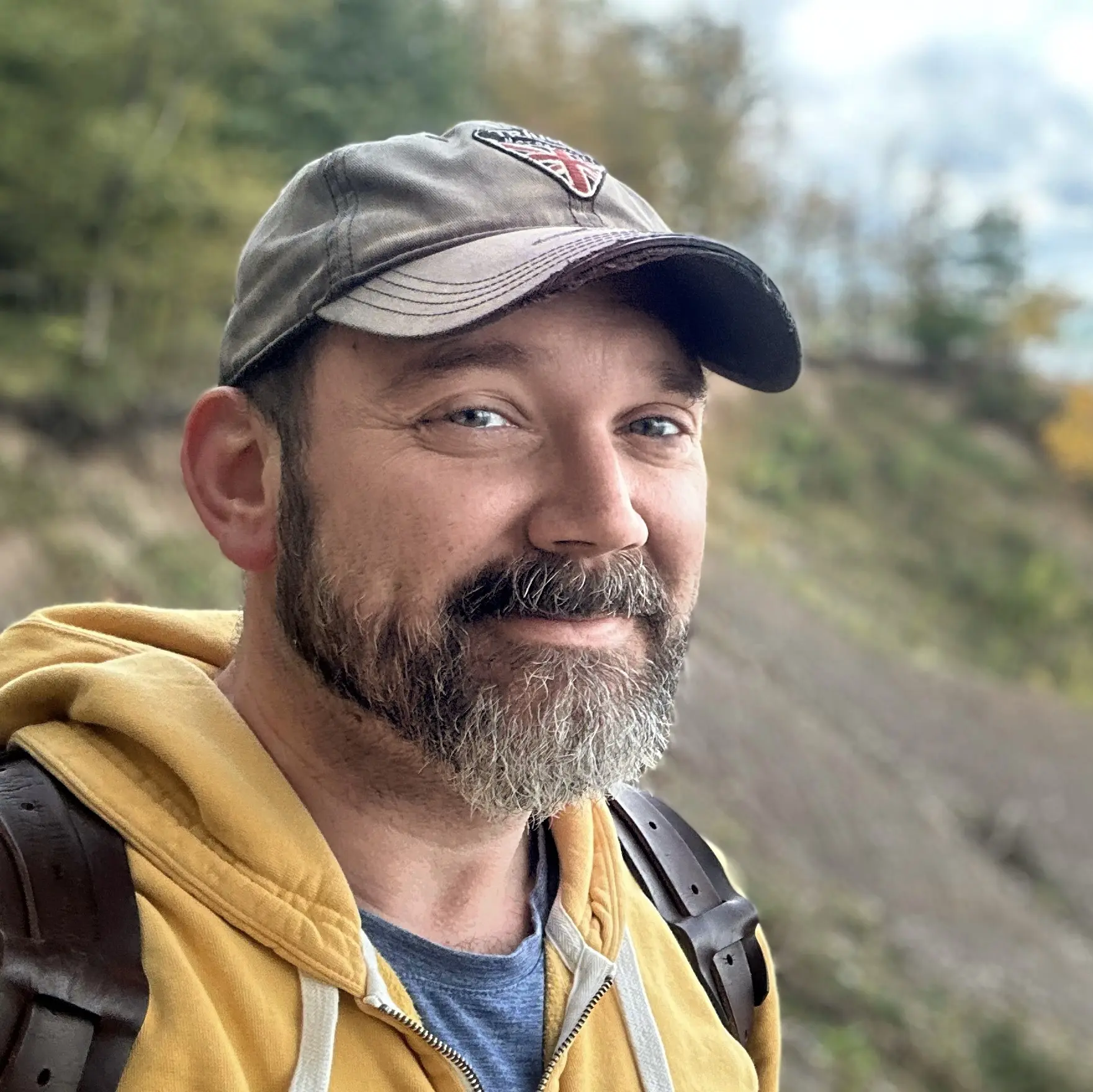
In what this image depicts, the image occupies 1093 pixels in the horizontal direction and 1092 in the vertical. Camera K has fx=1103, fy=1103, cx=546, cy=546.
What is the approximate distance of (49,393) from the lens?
898 centimetres

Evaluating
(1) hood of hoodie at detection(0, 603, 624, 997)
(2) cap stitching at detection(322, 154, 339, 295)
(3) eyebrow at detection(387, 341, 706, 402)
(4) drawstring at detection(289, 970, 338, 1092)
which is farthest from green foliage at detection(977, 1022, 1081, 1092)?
(2) cap stitching at detection(322, 154, 339, 295)

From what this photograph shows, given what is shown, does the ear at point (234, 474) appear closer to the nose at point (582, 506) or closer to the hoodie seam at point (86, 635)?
the hoodie seam at point (86, 635)

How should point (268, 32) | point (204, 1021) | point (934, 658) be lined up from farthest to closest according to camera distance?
1. point (934, 658)
2. point (268, 32)
3. point (204, 1021)

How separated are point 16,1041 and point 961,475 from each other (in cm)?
3285

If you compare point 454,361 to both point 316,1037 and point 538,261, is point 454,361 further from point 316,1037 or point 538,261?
point 316,1037

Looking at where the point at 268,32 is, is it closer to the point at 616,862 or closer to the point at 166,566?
the point at 166,566

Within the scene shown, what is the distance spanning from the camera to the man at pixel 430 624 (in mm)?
1249

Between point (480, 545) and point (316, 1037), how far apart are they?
1.87 feet

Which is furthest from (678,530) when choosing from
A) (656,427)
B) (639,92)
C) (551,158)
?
(639,92)

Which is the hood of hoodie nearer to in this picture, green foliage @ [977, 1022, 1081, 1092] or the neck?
the neck

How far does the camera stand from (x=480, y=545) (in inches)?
52.1

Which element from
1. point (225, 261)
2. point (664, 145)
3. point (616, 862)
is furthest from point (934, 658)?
point (616, 862)

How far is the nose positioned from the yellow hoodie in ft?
1.47

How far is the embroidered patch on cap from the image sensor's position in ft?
4.75
